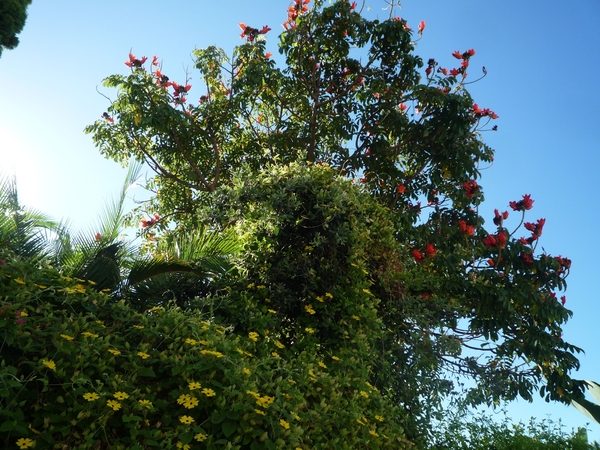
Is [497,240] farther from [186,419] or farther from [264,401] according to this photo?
[186,419]

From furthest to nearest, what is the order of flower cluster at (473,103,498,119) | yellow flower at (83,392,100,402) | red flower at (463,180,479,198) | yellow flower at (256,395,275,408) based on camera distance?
flower cluster at (473,103,498,119) → red flower at (463,180,479,198) → yellow flower at (256,395,275,408) → yellow flower at (83,392,100,402)

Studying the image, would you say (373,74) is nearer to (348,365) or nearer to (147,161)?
(147,161)

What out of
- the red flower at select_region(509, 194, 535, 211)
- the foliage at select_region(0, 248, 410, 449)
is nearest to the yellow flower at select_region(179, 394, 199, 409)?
the foliage at select_region(0, 248, 410, 449)

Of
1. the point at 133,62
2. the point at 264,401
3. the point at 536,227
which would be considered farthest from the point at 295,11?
the point at 264,401

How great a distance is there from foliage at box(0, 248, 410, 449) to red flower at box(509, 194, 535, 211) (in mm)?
4060

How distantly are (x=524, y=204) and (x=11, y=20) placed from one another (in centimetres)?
753

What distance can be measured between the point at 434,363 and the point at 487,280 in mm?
1442

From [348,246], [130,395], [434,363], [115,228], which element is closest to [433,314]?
[434,363]

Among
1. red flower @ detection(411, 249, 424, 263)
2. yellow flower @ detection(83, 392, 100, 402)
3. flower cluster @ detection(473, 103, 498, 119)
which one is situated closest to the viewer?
yellow flower @ detection(83, 392, 100, 402)

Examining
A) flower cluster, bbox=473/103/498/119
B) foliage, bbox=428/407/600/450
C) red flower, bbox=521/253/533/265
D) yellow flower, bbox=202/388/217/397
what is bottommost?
yellow flower, bbox=202/388/217/397

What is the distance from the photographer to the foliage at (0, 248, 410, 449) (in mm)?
2760

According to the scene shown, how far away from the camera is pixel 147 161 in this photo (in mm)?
8602

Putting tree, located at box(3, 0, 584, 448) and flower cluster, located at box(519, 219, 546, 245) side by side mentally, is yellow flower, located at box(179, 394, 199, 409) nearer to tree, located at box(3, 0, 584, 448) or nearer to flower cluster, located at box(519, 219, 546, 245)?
tree, located at box(3, 0, 584, 448)

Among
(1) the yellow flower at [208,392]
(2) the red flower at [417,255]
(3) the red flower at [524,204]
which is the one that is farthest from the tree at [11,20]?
(1) the yellow flower at [208,392]
